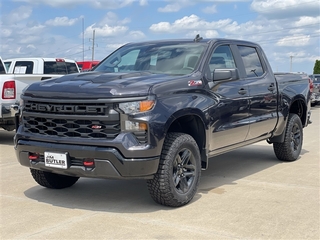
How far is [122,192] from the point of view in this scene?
5.62 m

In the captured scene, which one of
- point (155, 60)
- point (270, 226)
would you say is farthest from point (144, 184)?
point (270, 226)

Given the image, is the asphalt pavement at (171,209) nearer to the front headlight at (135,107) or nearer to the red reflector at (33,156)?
the red reflector at (33,156)

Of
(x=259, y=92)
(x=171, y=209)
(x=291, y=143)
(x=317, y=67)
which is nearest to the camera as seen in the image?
(x=171, y=209)

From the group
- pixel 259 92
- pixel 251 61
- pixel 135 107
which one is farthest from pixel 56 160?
pixel 251 61

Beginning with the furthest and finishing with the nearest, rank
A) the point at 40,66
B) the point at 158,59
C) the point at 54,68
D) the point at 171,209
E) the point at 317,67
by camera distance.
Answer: the point at 317,67
the point at 54,68
the point at 40,66
the point at 158,59
the point at 171,209

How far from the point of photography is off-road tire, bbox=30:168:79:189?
562 cm

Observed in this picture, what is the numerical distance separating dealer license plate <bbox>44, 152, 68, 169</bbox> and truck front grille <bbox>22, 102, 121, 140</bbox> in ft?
0.69

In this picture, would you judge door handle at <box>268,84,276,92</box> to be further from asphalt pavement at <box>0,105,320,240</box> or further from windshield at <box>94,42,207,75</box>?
windshield at <box>94,42,207,75</box>

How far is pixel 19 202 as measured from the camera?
5.21 metres

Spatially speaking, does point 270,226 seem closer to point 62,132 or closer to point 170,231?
point 170,231

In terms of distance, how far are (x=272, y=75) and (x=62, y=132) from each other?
144 inches

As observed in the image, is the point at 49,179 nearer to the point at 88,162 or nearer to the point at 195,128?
the point at 88,162

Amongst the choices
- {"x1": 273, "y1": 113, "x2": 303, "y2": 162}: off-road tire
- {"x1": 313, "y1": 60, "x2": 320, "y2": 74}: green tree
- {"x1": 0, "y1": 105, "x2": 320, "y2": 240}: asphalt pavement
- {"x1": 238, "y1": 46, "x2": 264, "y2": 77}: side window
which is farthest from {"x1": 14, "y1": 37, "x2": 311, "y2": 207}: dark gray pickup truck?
{"x1": 313, "y1": 60, "x2": 320, "y2": 74}: green tree

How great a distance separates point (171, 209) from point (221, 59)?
218cm
